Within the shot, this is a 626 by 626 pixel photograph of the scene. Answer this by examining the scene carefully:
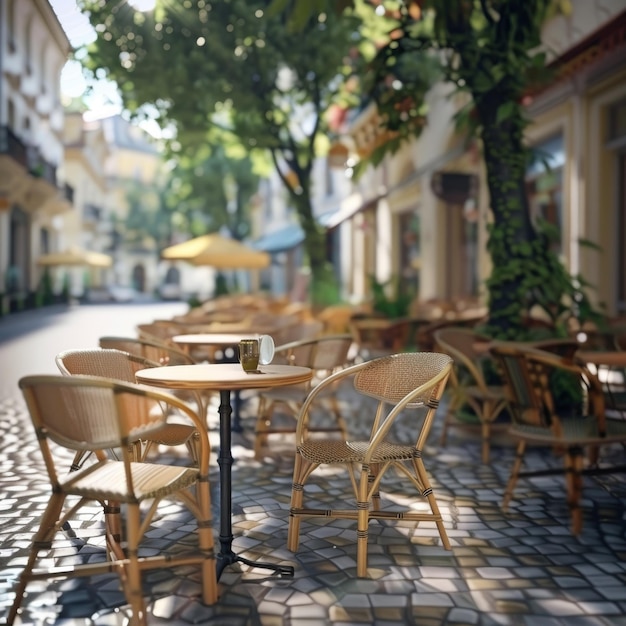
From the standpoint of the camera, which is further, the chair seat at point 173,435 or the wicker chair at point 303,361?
the wicker chair at point 303,361

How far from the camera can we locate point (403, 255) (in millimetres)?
18422

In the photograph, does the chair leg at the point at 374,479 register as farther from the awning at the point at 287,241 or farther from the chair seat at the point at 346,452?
the awning at the point at 287,241

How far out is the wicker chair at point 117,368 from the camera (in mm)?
3604

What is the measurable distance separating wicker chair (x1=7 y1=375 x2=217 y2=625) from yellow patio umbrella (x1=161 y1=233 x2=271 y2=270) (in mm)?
8946

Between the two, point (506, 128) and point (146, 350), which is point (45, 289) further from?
point (146, 350)

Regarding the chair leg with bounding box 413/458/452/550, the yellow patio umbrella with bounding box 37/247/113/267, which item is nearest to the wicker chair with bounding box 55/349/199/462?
the chair leg with bounding box 413/458/452/550

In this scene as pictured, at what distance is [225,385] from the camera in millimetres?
3068

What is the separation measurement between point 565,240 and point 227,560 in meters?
8.12

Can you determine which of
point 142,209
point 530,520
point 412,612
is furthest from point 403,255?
point 142,209

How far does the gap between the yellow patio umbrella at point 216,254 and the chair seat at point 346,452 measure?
27.6ft

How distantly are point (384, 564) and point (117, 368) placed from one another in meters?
1.61

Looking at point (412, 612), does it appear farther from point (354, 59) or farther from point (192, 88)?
point (354, 59)

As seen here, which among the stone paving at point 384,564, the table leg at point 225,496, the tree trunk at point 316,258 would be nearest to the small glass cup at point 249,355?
the table leg at point 225,496

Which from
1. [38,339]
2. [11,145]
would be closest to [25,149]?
[11,145]
